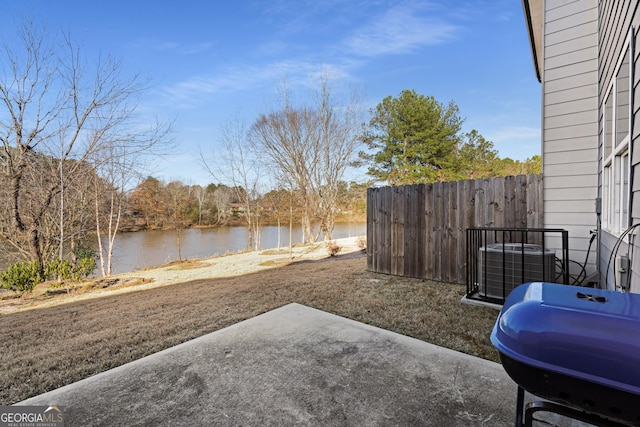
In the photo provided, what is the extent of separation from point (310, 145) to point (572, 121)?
9411 mm

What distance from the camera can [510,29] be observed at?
6840mm

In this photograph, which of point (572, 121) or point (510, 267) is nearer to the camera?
point (510, 267)

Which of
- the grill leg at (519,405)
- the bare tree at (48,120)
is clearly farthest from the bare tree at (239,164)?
the grill leg at (519,405)

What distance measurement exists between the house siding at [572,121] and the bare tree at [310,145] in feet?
29.3

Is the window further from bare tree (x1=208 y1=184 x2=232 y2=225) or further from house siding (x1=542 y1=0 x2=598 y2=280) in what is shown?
bare tree (x1=208 y1=184 x2=232 y2=225)

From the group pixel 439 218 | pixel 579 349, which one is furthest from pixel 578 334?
pixel 439 218

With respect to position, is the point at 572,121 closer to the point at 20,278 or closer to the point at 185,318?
the point at 185,318

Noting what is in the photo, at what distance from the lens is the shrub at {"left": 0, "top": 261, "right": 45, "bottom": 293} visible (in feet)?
15.1

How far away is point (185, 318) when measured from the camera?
307 centimetres

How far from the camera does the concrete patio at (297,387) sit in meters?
1.45

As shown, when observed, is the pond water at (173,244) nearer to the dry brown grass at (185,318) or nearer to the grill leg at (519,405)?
the dry brown grass at (185,318)

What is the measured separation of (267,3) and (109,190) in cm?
571

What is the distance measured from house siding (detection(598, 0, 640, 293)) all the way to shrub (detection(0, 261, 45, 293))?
7.00 meters

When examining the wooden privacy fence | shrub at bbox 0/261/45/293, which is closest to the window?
the wooden privacy fence
